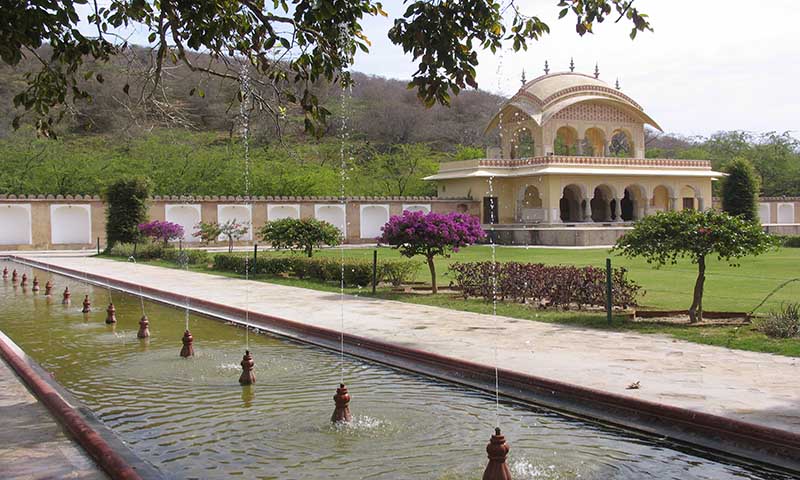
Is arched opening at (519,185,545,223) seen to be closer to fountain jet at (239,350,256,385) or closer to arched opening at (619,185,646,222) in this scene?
arched opening at (619,185,646,222)

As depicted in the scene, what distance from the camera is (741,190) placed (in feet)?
127

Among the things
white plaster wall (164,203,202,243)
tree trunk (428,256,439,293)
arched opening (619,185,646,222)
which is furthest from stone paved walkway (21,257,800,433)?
arched opening (619,185,646,222)

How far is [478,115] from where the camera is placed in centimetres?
8494

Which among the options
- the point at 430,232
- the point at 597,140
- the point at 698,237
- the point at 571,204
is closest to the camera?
the point at 698,237

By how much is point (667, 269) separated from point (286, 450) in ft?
50.8

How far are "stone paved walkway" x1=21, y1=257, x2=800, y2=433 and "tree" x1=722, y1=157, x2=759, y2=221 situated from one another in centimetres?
3047

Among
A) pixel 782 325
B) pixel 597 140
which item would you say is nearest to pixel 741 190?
pixel 597 140

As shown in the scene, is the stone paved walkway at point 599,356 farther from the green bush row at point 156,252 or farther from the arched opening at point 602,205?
the arched opening at point 602,205

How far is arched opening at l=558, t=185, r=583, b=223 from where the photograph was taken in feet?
146

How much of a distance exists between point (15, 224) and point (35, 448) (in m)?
36.2

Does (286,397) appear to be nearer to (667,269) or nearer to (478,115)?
(667,269)

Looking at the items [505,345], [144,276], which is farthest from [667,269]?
[144,276]

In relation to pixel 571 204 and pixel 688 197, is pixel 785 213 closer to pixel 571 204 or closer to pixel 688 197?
pixel 688 197

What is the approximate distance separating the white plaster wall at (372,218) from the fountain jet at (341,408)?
37.5 m
